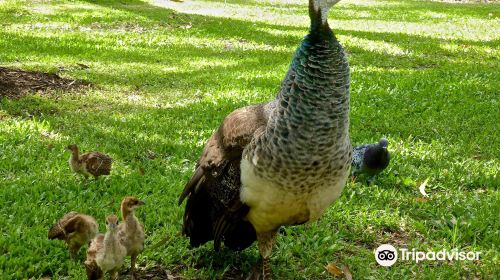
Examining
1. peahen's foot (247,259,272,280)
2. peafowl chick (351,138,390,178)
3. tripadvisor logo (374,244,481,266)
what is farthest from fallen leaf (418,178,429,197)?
peahen's foot (247,259,272,280)

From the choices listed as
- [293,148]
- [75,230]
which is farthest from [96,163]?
[293,148]

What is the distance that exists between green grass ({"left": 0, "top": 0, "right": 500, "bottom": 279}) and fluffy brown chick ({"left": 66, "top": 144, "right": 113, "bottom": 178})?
0.15 metres

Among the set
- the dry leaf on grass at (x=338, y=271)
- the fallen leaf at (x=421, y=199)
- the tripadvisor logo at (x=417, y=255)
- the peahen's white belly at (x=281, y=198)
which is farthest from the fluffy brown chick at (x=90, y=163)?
the fallen leaf at (x=421, y=199)

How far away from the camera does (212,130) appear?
721 centimetres

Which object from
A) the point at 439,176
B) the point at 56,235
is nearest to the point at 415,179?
the point at 439,176

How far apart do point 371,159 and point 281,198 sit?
237 centimetres

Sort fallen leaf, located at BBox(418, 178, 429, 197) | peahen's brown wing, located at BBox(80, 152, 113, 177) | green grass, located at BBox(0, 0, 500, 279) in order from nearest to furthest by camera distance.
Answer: green grass, located at BBox(0, 0, 500, 279) < peahen's brown wing, located at BBox(80, 152, 113, 177) < fallen leaf, located at BBox(418, 178, 429, 197)

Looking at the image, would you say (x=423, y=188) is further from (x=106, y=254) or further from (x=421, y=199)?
(x=106, y=254)

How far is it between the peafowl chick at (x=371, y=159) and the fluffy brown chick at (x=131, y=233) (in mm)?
2500

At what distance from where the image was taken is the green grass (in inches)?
184

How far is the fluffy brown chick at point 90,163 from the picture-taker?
547 cm

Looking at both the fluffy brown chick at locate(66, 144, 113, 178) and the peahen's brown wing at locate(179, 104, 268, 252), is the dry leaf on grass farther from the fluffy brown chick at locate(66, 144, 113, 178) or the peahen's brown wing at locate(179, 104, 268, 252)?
the fluffy brown chick at locate(66, 144, 113, 178)

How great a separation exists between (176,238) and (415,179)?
8.84 ft

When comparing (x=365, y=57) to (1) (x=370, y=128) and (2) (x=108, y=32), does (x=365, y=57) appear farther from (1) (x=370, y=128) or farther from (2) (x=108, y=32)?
(2) (x=108, y=32)
